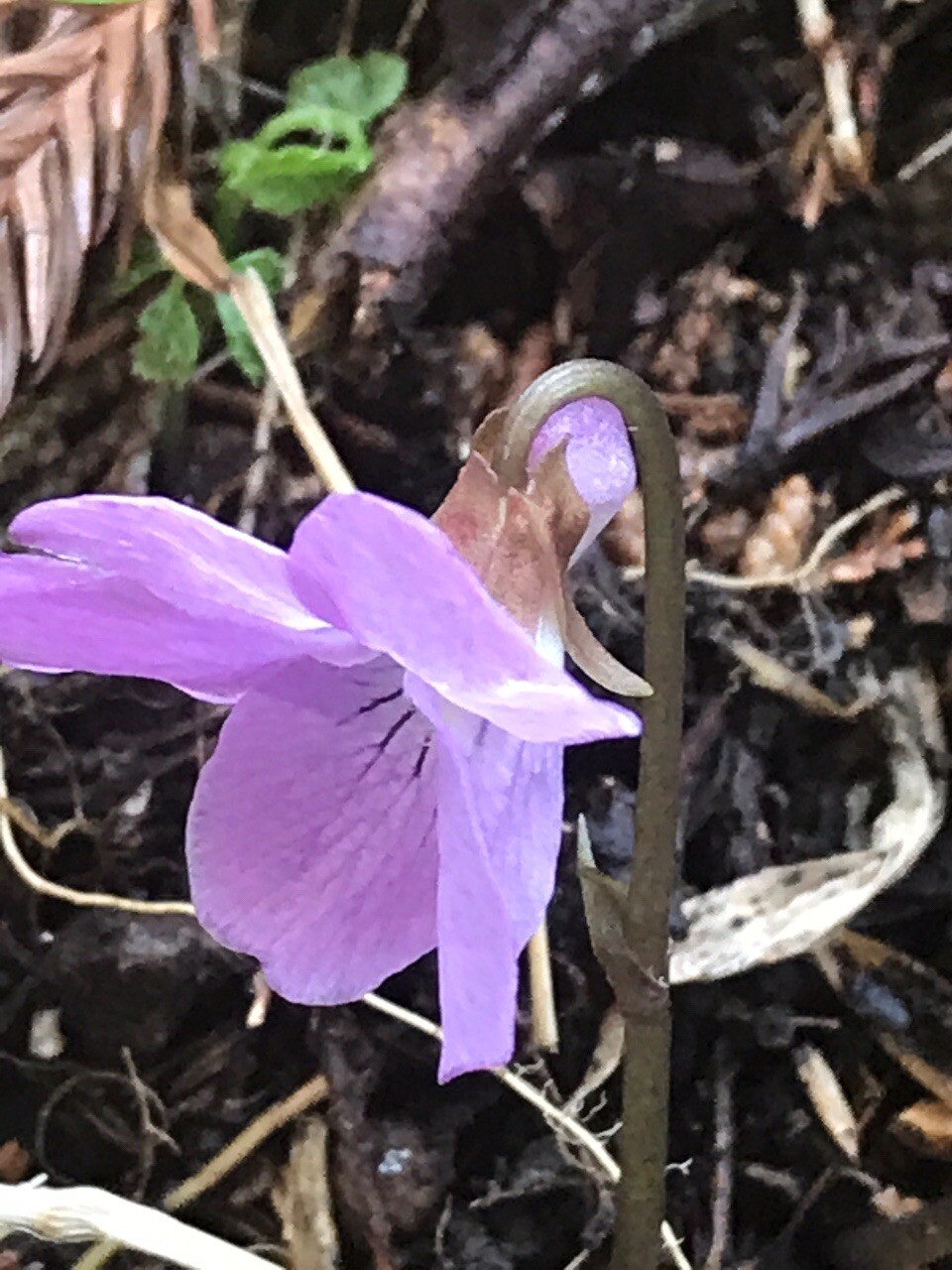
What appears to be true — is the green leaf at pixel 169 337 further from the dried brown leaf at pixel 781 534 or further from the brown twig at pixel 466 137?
the dried brown leaf at pixel 781 534

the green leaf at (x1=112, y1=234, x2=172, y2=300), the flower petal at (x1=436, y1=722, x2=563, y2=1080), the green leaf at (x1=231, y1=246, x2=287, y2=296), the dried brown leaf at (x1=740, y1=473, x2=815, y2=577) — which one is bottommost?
the dried brown leaf at (x1=740, y1=473, x2=815, y2=577)

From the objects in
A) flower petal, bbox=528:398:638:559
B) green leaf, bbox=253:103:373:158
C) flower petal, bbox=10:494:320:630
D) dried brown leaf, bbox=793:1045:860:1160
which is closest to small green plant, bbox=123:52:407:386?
green leaf, bbox=253:103:373:158

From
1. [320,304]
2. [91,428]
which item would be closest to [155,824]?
[91,428]

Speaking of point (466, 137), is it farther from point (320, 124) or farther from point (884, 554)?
point (884, 554)

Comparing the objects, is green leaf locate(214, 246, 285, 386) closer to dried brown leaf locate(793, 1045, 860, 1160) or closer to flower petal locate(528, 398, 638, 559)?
flower petal locate(528, 398, 638, 559)

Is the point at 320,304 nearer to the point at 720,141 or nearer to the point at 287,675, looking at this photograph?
the point at 720,141

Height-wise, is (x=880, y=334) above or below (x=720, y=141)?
below

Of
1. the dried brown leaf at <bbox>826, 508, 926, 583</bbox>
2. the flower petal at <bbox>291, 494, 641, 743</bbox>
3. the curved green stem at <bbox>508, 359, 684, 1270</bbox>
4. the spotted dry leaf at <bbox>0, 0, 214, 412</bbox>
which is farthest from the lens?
the dried brown leaf at <bbox>826, 508, 926, 583</bbox>
